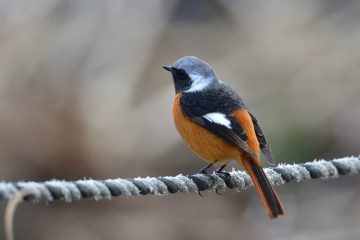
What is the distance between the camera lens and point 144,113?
832 cm

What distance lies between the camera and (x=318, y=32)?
355 inches

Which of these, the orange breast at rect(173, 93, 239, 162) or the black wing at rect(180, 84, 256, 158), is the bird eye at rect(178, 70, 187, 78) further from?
the orange breast at rect(173, 93, 239, 162)

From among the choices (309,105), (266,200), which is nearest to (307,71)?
(309,105)

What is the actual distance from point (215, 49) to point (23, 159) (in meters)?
2.59

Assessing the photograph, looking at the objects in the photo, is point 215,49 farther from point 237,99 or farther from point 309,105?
point 237,99

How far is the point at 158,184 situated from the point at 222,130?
1.09 metres

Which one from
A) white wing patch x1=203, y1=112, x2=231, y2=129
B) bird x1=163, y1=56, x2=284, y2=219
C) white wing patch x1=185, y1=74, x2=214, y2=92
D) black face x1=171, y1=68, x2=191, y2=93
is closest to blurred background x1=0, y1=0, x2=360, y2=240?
black face x1=171, y1=68, x2=191, y2=93

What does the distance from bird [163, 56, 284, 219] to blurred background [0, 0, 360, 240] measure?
9.47ft

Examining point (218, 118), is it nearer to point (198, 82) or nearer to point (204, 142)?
point (204, 142)

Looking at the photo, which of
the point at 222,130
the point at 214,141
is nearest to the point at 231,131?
the point at 222,130

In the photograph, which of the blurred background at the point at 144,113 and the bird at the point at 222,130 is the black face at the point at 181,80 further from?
the blurred background at the point at 144,113

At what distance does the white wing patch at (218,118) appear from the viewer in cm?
489

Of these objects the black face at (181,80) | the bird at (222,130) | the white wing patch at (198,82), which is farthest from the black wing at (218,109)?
the black face at (181,80)

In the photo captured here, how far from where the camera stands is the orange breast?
4875 millimetres
